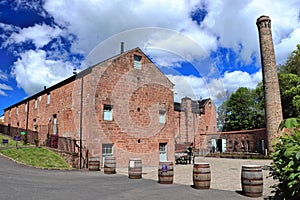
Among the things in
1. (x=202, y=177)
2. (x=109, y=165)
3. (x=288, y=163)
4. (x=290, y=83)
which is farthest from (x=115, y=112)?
(x=290, y=83)

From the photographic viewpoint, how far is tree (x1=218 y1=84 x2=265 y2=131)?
45.1m

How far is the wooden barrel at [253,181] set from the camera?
7.21 m

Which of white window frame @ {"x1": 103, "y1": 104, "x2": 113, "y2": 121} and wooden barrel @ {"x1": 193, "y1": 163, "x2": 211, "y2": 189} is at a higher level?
white window frame @ {"x1": 103, "y1": 104, "x2": 113, "y2": 121}

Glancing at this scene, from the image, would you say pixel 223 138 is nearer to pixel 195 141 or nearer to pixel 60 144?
pixel 195 141

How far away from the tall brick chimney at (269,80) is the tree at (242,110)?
18.8m

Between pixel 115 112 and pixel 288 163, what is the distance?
1249 centimetres

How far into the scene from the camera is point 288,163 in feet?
17.5

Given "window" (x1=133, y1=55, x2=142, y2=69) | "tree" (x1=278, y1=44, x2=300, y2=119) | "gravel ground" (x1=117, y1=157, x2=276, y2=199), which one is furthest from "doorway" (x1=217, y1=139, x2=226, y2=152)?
"window" (x1=133, y1=55, x2=142, y2=69)

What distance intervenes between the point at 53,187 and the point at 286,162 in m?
6.90

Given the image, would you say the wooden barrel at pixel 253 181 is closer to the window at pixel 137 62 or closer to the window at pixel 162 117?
the window at pixel 162 117

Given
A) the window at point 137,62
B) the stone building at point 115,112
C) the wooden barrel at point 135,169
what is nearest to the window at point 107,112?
the stone building at point 115,112

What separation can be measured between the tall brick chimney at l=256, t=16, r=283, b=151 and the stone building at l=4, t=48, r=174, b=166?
436 inches

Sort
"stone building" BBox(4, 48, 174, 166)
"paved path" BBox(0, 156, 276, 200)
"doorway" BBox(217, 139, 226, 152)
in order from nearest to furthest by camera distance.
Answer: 1. "paved path" BBox(0, 156, 276, 200)
2. "stone building" BBox(4, 48, 174, 166)
3. "doorway" BBox(217, 139, 226, 152)

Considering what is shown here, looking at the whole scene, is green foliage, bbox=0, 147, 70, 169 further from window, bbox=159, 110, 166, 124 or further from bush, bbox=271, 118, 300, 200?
bush, bbox=271, 118, 300, 200
